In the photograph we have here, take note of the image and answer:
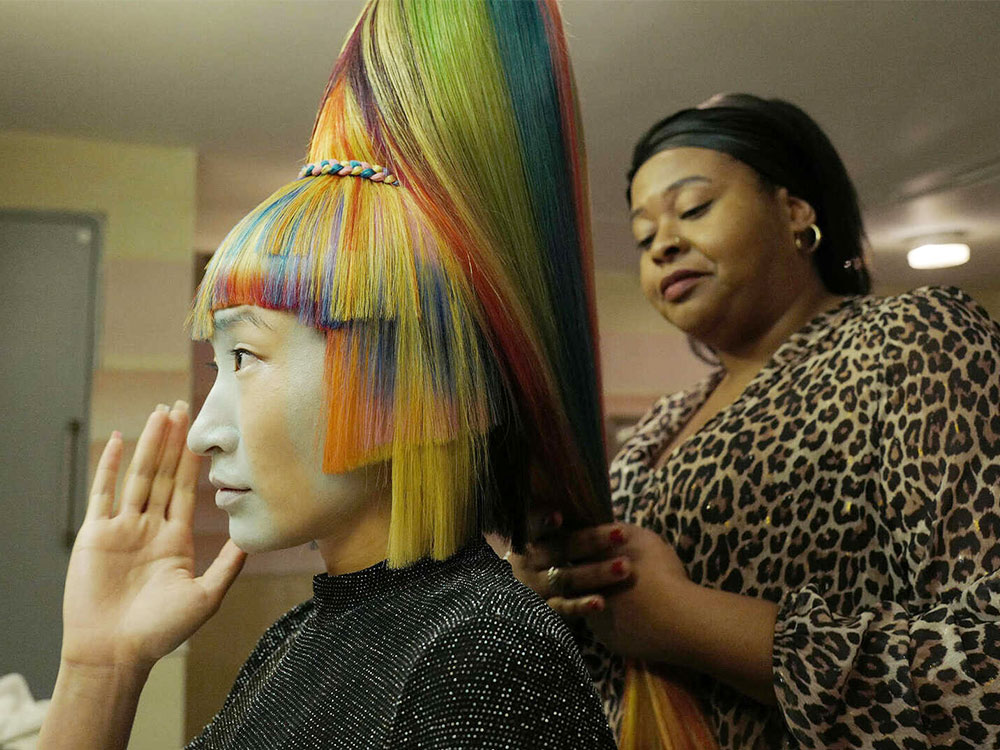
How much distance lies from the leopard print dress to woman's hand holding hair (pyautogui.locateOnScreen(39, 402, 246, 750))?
1.44ft

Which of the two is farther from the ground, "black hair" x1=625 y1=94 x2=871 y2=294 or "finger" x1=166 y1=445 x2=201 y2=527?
"black hair" x1=625 y1=94 x2=871 y2=294

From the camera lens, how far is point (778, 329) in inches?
43.9

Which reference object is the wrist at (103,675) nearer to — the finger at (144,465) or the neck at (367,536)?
the finger at (144,465)

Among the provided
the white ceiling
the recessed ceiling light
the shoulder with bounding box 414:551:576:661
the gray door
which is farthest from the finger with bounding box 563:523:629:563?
the gray door

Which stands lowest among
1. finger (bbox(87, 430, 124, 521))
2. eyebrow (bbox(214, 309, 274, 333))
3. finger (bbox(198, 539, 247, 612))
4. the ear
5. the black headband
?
finger (bbox(198, 539, 247, 612))

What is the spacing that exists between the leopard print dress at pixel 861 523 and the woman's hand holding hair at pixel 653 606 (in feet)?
0.10

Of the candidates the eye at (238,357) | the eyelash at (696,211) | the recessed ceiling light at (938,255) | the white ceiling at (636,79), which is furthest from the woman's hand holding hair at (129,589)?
the recessed ceiling light at (938,255)

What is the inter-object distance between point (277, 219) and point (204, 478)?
15.5 inches

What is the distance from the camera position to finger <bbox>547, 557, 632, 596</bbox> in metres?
0.87

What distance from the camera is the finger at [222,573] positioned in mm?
840

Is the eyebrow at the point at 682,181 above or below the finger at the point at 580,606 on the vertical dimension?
above

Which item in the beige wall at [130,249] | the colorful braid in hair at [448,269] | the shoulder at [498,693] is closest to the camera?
the shoulder at [498,693]

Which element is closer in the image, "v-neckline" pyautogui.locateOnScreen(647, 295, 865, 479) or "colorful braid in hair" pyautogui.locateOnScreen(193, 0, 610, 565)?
"colorful braid in hair" pyautogui.locateOnScreen(193, 0, 610, 565)

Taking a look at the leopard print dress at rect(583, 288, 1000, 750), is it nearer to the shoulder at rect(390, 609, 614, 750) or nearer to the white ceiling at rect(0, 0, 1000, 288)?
the shoulder at rect(390, 609, 614, 750)
